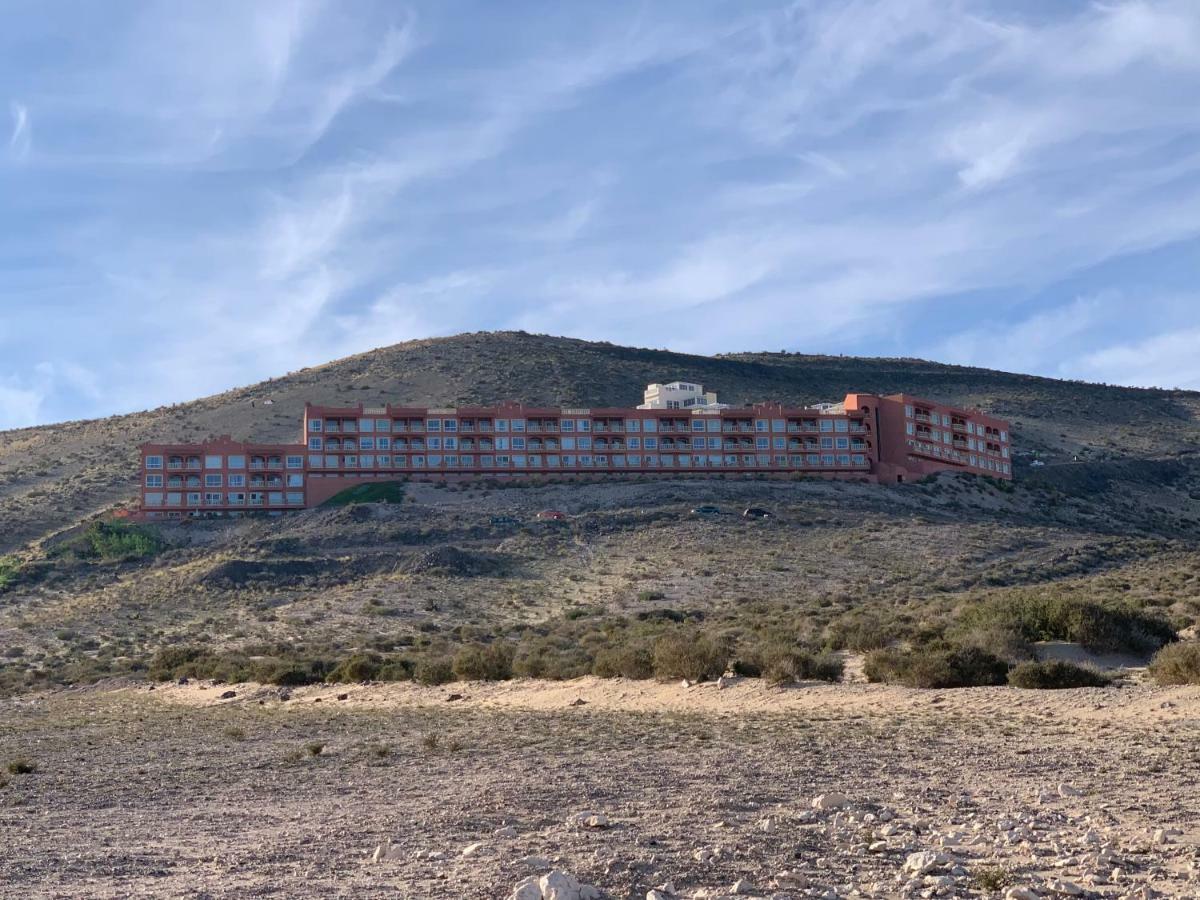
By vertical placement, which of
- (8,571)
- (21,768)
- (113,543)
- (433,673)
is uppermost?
(113,543)

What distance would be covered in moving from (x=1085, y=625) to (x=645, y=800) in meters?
15.9

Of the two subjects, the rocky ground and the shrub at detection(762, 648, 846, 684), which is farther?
the shrub at detection(762, 648, 846, 684)

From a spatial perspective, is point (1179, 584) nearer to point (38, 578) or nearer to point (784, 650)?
point (784, 650)

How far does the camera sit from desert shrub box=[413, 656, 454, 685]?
108 ft

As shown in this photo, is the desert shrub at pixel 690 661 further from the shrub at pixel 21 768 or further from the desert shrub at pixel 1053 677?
the shrub at pixel 21 768

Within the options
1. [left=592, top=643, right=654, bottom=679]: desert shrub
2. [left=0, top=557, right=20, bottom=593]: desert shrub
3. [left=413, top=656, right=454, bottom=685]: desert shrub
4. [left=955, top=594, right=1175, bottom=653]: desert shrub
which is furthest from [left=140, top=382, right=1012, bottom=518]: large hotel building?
[left=955, top=594, right=1175, bottom=653]: desert shrub

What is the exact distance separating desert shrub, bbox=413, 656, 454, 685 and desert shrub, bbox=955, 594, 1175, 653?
1295 centimetres

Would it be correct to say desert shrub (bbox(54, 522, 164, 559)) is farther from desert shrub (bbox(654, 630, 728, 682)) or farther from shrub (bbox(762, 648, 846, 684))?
shrub (bbox(762, 648, 846, 684))

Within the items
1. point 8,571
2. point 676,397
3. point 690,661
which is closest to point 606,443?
point 676,397

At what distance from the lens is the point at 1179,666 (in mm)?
21797

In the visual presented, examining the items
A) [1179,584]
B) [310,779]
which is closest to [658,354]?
[1179,584]

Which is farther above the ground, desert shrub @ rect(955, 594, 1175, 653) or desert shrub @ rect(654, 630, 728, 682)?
desert shrub @ rect(955, 594, 1175, 653)

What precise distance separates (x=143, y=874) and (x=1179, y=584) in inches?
1623

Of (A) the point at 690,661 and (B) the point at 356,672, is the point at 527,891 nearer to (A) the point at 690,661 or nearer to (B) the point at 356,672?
(A) the point at 690,661
